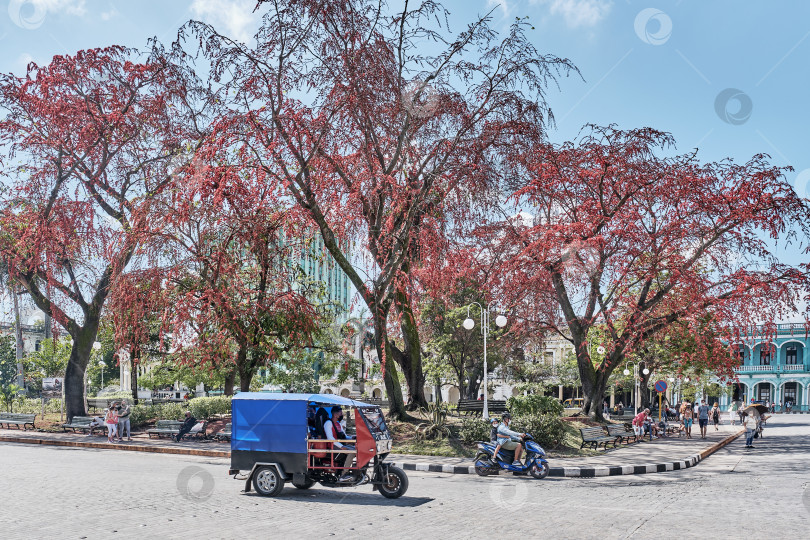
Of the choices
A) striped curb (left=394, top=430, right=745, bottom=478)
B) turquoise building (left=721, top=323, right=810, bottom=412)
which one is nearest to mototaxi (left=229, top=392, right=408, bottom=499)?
striped curb (left=394, top=430, right=745, bottom=478)

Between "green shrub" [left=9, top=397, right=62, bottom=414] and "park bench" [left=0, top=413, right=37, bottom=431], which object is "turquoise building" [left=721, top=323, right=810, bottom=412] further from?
"park bench" [left=0, top=413, right=37, bottom=431]

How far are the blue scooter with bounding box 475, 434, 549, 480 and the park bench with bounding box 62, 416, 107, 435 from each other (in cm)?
1598

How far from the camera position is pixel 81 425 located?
977 inches

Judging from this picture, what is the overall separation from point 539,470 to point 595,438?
5.76 metres

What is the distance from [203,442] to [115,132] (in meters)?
11.6

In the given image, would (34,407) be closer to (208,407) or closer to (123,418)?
(208,407)

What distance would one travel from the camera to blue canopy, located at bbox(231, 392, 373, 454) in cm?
1101

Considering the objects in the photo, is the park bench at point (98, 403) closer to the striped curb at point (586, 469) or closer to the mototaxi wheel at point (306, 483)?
the striped curb at point (586, 469)

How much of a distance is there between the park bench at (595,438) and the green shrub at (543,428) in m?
0.74

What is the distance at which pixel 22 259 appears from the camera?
957 inches

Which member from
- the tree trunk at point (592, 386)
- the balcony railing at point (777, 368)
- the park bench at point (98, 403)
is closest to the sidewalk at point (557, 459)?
the tree trunk at point (592, 386)

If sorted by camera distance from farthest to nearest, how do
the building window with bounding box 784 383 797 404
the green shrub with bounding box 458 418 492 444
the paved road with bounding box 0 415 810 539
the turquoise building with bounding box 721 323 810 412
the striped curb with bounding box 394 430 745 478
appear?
the building window with bounding box 784 383 797 404
the turquoise building with bounding box 721 323 810 412
the green shrub with bounding box 458 418 492 444
the striped curb with bounding box 394 430 745 478
the paved road with bounding box 0 415 810 539

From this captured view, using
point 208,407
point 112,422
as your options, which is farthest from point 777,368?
point 112,422

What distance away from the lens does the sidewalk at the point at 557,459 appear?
15.6 meters
